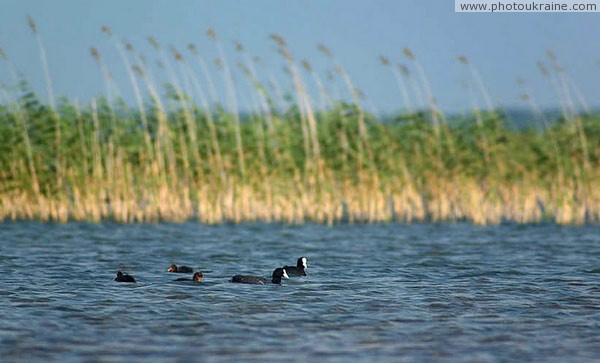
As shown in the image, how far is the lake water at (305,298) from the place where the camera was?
9484 mm

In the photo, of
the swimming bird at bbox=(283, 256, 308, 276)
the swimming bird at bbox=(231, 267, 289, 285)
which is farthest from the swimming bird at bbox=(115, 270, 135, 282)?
the swimming bird at bbox=(283, 256, 308, 276)

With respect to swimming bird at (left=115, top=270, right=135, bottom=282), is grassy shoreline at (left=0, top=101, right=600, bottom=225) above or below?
above

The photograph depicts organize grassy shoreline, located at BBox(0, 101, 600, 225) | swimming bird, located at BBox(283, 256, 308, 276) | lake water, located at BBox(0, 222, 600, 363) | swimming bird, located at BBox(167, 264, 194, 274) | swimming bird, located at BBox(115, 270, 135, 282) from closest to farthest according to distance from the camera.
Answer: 1. lake water, located at BBox(0, 222, 600, 363)
2. swimming bird, located at BBox(115, 270, 135, 282)
3. swimming bird, located at BBox(283, 256, 308, 276)
4. swimming bird, located at BBox(167, 264, 194, 274)
5. grassy shoreline, located at BBox(0, 101, 600, 225)

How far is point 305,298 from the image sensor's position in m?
12.4

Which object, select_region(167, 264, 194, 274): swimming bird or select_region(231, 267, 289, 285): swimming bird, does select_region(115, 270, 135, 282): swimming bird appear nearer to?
select_region(167, 264, 194, 274): swimming bird

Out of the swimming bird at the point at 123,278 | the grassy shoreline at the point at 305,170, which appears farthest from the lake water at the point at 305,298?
the grassy shoreline at the point at 305,170

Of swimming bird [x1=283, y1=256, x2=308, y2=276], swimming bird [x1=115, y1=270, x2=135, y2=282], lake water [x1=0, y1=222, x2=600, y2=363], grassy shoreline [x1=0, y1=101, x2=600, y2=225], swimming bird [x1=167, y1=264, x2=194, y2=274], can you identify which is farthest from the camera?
grassy shoreline [x1=0, y1=101, x2=600, y2=225]

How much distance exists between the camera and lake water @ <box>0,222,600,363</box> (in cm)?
948

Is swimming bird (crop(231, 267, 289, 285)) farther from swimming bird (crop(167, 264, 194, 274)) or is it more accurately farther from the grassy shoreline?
the grassy shoreline

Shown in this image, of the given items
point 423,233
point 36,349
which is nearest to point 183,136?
point 423,233

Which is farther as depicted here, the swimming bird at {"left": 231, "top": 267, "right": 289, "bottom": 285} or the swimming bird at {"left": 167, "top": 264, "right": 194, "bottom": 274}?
the swimming bird at {"left": 167, "top": 264, "right": 194, "bottom": 274}

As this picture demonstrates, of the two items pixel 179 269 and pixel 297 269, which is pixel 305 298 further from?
pixel 179 269

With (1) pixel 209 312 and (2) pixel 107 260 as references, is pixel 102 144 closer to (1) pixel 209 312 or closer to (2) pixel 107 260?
(2) pixel 107 260

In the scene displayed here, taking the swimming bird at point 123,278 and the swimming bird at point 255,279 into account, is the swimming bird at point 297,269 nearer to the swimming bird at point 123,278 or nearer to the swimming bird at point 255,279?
the swimming bird at point 255,279
